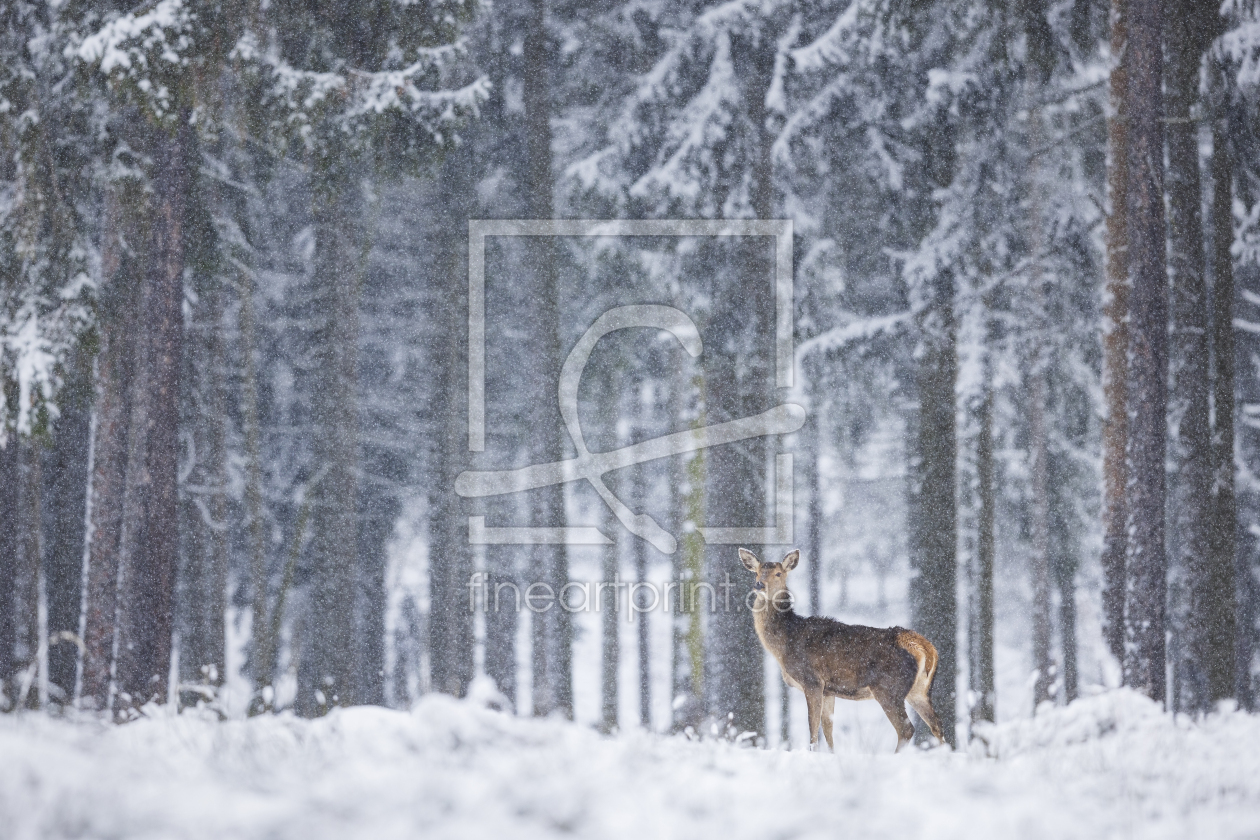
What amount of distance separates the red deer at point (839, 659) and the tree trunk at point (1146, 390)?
2.07 meters

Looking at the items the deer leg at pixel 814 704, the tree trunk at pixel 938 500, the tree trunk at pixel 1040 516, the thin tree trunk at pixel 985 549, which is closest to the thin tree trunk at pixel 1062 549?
the tree trunk at pixel 1040 516

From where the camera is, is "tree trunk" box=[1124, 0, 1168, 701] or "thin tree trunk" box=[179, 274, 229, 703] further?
"thin tree trunk" box=[179, 274, 229, 703]

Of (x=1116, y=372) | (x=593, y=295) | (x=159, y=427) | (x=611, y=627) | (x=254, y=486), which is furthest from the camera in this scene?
(x=611, y=627)

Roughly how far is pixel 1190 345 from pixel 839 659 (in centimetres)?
632

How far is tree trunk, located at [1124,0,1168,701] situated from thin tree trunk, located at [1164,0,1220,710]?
2.44 metres

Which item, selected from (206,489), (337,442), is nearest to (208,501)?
(206,489)

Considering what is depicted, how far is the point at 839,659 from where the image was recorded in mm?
9531

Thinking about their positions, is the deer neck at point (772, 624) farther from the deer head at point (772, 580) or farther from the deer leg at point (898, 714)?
the deer leg at point (898, 714)

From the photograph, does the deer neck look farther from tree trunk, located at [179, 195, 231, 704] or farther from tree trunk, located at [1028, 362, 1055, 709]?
tree trunk, located at [179, 195, 231, 704]

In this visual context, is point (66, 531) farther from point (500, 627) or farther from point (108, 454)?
point (500, 627)

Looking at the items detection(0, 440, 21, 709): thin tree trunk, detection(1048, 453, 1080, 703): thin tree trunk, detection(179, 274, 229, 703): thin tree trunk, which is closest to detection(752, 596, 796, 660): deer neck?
detection(0, 440, 21, 709): thin tree trunk

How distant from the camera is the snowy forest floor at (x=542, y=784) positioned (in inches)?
149

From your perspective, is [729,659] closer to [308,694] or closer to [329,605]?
[329,605]

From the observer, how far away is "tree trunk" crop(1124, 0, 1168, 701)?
9.64m
